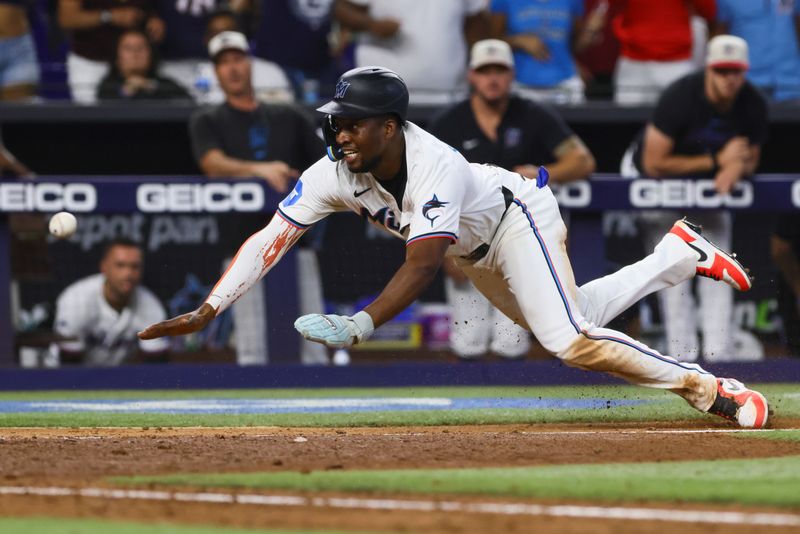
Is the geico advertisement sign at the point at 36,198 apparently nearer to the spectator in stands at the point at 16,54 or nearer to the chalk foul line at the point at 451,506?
the spectator in stands at the point at 16,54

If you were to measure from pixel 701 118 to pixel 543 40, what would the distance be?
163cm

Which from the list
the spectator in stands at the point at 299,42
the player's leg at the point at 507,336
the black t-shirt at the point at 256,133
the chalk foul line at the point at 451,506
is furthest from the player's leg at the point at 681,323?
the chalk foul line at the point at 451,506

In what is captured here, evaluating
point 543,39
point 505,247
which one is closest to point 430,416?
point 505,247

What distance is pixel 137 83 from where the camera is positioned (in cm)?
1090

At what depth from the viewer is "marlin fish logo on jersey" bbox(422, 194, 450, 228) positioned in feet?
19.0

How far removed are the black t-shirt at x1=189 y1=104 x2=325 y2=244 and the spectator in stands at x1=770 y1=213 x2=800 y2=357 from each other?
11.2 ft

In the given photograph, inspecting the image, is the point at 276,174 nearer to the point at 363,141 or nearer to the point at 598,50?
the point at 598,50

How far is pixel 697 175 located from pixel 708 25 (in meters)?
1.81

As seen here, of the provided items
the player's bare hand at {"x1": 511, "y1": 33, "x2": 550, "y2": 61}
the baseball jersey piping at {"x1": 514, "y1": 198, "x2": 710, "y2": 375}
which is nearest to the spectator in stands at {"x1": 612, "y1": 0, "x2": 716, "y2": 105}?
the player's bare hand at {"x1": 511, "y1": 33, "x2": 550, "y2": 61}

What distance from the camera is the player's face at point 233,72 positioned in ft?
32.5

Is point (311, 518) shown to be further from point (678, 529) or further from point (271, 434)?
point (271, 434)

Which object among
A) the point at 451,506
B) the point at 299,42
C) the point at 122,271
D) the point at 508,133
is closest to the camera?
the point at 451,506

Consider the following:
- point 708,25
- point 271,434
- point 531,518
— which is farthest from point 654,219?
point 531,518

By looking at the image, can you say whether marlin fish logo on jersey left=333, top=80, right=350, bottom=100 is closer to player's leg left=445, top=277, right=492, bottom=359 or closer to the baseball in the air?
the baseball in the air
